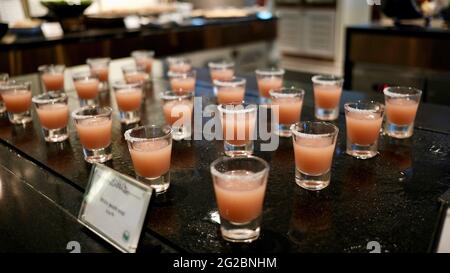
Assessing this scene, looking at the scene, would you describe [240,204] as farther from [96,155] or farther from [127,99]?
[127,99]

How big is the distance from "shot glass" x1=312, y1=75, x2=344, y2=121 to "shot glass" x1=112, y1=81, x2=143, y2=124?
0.68m

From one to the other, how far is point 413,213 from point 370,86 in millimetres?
3008

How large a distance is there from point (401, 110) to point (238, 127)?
53cm

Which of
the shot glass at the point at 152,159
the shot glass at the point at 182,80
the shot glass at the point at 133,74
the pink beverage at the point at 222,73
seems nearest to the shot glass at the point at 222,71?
the pink beverage at the point at 222,73

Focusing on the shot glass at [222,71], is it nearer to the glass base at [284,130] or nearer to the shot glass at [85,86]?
the shot glass at [85,86]

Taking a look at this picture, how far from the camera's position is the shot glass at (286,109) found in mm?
1459

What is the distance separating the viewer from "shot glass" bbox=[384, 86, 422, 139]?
4.57 feet

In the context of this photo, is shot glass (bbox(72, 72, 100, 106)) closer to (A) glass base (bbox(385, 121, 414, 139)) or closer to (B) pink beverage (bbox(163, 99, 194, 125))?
(B) pink beverage (bbox(163, 99, 194, 125))

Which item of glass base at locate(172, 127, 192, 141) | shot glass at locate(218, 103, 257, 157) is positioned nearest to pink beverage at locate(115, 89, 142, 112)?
glass base at locate(172, 127, 192, 141)

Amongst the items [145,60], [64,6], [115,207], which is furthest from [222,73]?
[64,6]

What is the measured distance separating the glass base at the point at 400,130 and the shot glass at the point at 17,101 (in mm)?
1347

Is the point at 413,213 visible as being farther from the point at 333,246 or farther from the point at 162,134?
the point at 162,134

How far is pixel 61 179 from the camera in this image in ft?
3.91
